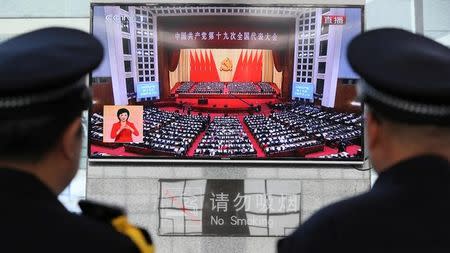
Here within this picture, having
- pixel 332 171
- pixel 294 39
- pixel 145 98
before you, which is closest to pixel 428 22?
pixel 294 39

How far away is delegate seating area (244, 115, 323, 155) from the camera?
121 inches

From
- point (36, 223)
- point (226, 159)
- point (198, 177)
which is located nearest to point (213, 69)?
point (226, 159)

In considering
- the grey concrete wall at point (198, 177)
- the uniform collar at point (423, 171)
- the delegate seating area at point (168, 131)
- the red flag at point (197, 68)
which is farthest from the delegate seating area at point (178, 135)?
the uniform collar at point (423, 171)

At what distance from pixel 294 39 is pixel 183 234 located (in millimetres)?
1365

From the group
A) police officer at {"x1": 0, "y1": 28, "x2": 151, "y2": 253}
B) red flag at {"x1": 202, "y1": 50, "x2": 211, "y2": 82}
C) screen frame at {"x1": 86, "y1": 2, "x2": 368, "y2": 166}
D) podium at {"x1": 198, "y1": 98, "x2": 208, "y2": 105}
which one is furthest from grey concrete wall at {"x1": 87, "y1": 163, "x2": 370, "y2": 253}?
police officer at {"x1": 0, "y1": 28, "x2": 151, "y2": 253}

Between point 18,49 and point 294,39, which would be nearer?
point 18,49

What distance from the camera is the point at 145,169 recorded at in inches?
121

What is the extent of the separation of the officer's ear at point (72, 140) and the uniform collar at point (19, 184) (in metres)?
0.07

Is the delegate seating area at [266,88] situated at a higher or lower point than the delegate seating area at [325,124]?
higher

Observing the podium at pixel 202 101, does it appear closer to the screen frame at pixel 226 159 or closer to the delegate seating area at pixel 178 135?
the delegate seating area at pixel 178 135

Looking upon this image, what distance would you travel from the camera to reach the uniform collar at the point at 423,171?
2.95 feet

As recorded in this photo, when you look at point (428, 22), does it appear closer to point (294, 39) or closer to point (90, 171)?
point (294, 39)

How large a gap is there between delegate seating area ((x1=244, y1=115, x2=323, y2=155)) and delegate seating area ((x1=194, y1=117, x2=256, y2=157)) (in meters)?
0.07

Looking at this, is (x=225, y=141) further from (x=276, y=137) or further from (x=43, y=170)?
(x=43, y=170)
